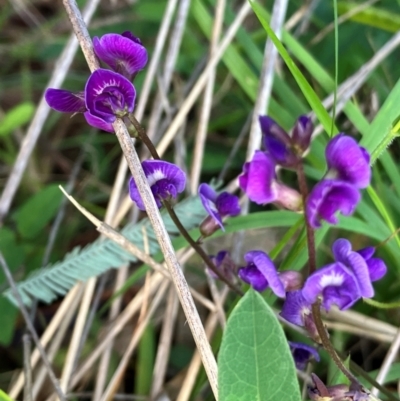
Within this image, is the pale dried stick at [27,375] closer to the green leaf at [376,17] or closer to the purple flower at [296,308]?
the purple flower at [296,308]

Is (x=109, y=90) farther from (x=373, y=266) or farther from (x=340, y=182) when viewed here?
(x=373, y=266)

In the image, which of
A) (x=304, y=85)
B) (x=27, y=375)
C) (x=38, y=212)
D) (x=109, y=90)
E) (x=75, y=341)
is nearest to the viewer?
(x=109, y=90)

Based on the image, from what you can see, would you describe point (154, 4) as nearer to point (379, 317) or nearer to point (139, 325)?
point (139, 325)

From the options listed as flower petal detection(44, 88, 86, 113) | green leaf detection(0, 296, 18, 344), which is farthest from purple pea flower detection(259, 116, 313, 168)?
green leaf detection(0, 296, 18, 344)

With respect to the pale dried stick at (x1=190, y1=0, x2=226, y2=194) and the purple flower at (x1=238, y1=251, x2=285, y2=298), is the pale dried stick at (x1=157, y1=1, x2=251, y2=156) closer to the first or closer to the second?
the pale dried stick at (x1=190, y1=0, x2=226, y2=194)

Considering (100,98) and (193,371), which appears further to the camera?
(193,371)

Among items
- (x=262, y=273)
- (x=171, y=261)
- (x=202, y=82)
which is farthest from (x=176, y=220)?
(x=202, y=82)
